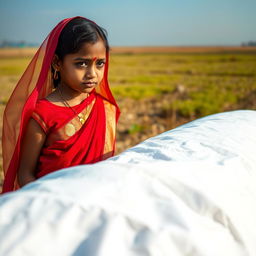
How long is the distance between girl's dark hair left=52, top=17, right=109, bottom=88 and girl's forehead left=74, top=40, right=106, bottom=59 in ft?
0.05

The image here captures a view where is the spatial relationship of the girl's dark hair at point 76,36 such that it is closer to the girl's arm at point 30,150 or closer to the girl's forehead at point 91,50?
the girl's forehead at point 91,50

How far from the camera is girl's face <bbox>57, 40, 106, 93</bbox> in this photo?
5.24 feet

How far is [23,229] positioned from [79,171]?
0.24 m

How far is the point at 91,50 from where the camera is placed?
160cm

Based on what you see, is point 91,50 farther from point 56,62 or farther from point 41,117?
point 41,117

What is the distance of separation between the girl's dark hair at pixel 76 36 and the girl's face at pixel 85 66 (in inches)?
0.9

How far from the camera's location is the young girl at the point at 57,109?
1.61 meters

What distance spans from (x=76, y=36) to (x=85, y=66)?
0.49 feet

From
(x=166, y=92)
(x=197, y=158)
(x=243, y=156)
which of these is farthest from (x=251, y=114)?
(x=166, y=92)

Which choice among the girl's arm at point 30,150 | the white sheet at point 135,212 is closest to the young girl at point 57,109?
the girl's arm at point 30,150

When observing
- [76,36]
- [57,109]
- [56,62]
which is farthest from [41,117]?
[76,36]

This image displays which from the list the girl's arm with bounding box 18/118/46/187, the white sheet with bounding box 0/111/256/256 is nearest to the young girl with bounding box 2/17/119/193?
the girl's arm with bounding box 18/118/46/187

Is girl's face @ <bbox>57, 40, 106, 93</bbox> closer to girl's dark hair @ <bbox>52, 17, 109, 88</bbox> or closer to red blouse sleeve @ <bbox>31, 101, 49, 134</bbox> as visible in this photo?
girl's dark hair @ <bbox>52, 17, 109, 88</bbox>

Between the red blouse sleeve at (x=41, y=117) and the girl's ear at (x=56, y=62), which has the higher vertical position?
the girl's ear at (x=56, y=62)
